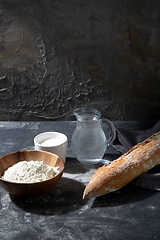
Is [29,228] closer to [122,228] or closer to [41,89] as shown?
[122,228]

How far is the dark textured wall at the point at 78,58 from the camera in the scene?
1.42 m

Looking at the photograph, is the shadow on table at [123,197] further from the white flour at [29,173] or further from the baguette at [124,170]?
the white flour at [29,173]

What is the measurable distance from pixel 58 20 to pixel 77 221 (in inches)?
45.5

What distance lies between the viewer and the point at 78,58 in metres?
1.52

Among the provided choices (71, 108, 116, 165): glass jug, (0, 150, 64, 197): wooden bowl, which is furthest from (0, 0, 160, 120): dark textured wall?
(0, 150, 64, 197): wooden bowl

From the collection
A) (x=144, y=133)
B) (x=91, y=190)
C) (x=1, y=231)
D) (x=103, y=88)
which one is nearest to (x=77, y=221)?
(x=91, y=190)

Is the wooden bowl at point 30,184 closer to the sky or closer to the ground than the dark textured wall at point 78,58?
closer to the ground

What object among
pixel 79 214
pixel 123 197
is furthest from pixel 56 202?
pixel 123 197

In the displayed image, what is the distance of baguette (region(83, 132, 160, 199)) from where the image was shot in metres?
0.79

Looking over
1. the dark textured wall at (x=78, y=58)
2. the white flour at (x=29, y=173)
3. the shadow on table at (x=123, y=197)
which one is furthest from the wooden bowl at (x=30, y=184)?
the dark textured wall at (x=78, y=58)

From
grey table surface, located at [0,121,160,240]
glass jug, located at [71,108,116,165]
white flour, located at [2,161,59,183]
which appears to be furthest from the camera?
glass jug, located at [71,108,116,165]

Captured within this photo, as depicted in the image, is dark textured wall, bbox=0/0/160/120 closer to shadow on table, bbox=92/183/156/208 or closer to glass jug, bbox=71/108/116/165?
glass jug, bbox=71/108/116/165

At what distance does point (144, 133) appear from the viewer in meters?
1.26

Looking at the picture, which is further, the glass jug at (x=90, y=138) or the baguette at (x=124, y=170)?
the glass jug at (x=90, y=138)
